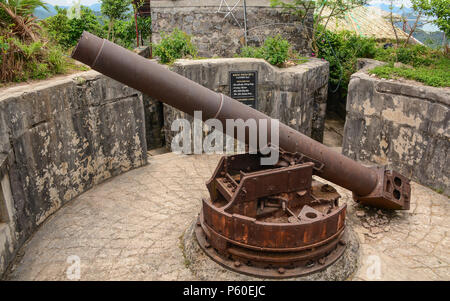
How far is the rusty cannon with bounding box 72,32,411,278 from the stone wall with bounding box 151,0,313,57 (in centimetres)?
610

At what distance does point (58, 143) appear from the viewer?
5250 mm

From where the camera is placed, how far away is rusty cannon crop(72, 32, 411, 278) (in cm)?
364

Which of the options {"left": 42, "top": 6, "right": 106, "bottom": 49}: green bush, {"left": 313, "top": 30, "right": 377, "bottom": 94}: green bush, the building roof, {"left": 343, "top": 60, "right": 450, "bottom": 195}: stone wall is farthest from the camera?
the building roof

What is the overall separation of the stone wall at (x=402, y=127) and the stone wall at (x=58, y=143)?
12.3 ft

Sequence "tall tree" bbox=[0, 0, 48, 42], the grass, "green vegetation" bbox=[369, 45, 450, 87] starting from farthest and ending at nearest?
"green vegetation" bbox=[369, 45, 450, 87] < the grass < "tall tree" bbox=[0, 0, 48, 42]

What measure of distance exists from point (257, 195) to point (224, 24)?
6939 millimetres

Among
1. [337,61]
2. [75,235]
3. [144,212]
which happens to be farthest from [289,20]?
[75,235]

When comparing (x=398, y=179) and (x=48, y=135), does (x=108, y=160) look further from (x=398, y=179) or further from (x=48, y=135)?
(x=398, y=179)

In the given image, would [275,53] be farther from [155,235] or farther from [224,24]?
[155,235]

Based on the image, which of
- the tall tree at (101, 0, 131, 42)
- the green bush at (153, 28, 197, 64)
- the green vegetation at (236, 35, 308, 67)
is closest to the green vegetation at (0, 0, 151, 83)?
the green bush at (153, 28, 197, 64)

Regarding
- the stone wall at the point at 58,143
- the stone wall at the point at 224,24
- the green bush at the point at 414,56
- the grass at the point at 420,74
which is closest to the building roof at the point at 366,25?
the stone wall at the point at 224,24

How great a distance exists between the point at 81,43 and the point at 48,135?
2.10m

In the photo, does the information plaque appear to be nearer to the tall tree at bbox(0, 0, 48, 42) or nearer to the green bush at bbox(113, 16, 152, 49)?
the tall tree at bbox(0, 0, 48, 42)

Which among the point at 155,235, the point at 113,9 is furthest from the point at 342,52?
the point at 155,235
